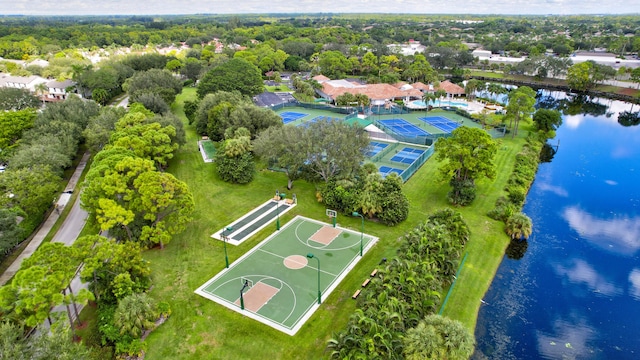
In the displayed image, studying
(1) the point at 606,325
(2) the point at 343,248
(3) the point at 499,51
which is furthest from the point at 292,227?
(3) the point at 499,51

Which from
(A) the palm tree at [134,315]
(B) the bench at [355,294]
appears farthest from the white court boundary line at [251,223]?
(B) the bench at [355,294]

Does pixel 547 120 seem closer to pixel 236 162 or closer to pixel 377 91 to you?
pixel 377 91

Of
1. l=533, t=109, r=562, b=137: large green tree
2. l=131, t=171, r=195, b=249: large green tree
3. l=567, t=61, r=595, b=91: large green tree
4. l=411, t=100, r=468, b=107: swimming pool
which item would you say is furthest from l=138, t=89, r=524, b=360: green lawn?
l=567, t=61, r=595, b=91: large green tree

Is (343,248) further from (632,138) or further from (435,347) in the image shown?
(632,138)

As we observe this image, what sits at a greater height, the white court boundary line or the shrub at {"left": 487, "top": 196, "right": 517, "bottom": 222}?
the shrub at {"left": 487, "top": 196, "right": 517, "bottom": 222}

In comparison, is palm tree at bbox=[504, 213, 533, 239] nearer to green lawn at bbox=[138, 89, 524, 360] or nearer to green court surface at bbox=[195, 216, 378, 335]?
green lawn at bbox=[138, 89, 524, 360]

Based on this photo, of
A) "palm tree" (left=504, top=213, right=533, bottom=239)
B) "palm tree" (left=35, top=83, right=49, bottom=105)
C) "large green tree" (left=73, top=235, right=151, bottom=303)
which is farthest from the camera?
"palm tree" (left=35, top=83, right=49, bottom=105)
